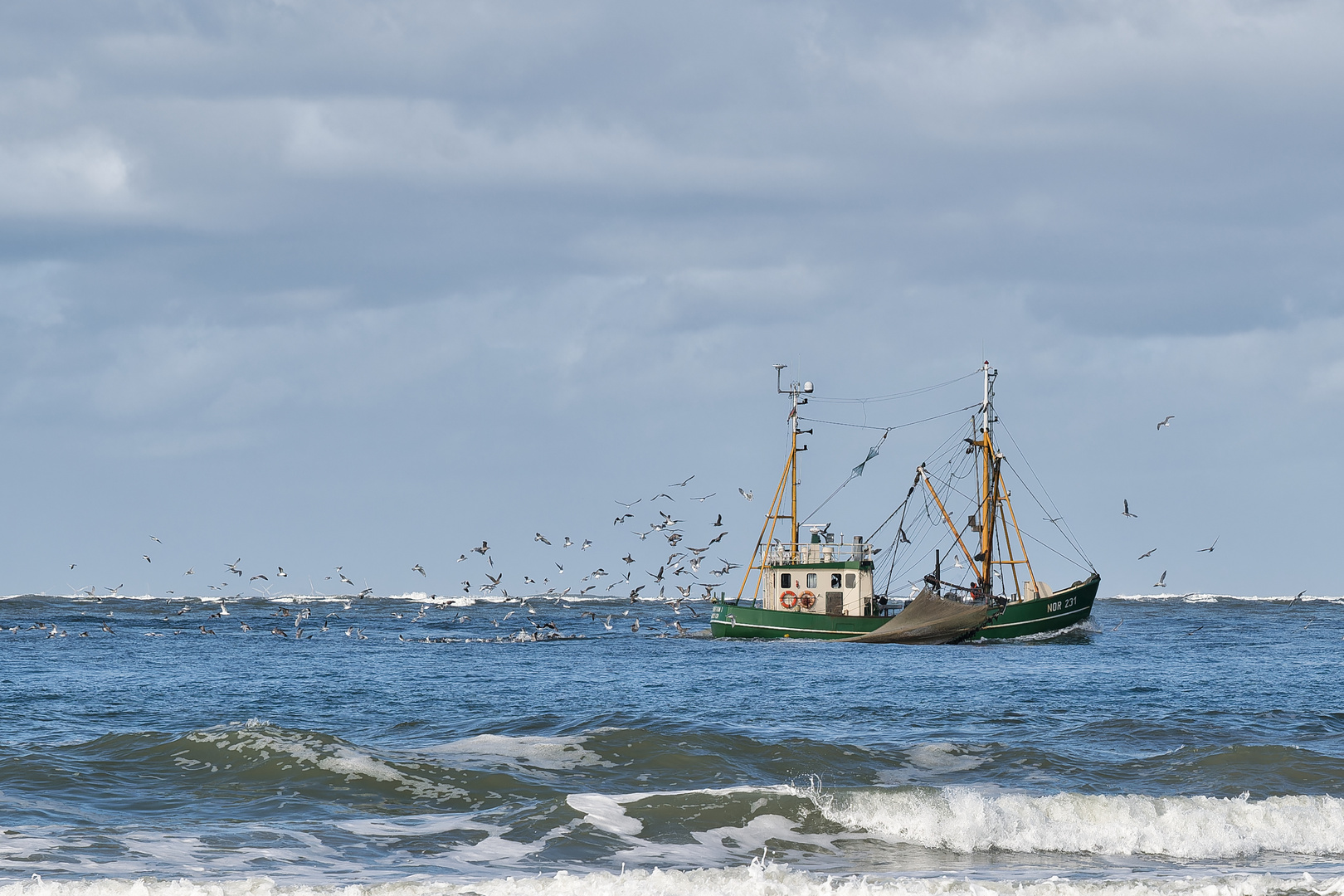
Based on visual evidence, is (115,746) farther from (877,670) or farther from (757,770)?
(877,670)

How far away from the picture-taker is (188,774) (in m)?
18.7

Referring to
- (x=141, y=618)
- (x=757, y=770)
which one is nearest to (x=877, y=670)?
(x=757, y=770)

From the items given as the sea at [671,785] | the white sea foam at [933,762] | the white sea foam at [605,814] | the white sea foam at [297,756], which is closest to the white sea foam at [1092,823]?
the sea at [671,785]

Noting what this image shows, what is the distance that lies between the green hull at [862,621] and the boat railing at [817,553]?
2.96 metres

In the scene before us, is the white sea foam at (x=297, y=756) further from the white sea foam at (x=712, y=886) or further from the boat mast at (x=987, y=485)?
the boat mast at (x=987, y=485)

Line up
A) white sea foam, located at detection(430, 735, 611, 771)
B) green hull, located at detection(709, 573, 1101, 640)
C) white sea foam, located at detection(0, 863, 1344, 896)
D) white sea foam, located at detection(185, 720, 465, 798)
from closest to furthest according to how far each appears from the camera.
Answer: white sea foam, located at detection(0, 863, 1344, 896)
white sea foam, located at detection(185, 720, 465, 798)
white sea foam, located at detection(430, 735, 611, 771)
green hull, located at detection(709, 573, 1101, 640)

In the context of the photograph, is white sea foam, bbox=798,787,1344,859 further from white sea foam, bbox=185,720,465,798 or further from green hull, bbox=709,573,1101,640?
green hull, bbox=709,573,1101,640

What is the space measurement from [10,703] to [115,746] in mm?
10053

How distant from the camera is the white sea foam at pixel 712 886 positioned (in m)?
11.8

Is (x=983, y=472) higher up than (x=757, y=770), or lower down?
higher up

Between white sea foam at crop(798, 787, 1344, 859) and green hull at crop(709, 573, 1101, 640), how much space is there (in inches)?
1530

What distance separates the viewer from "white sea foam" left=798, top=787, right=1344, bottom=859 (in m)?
15.5

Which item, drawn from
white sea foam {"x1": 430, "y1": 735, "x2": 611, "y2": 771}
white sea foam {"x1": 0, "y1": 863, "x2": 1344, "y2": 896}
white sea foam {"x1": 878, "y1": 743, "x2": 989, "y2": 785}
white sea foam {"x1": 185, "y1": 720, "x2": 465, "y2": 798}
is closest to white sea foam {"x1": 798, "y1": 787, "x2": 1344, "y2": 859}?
white sea foam {"x1": 0, "y1": 863, "x2": 1344, "y2": 896}

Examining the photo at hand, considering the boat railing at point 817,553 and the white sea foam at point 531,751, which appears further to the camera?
the boat railing at point 817,553
